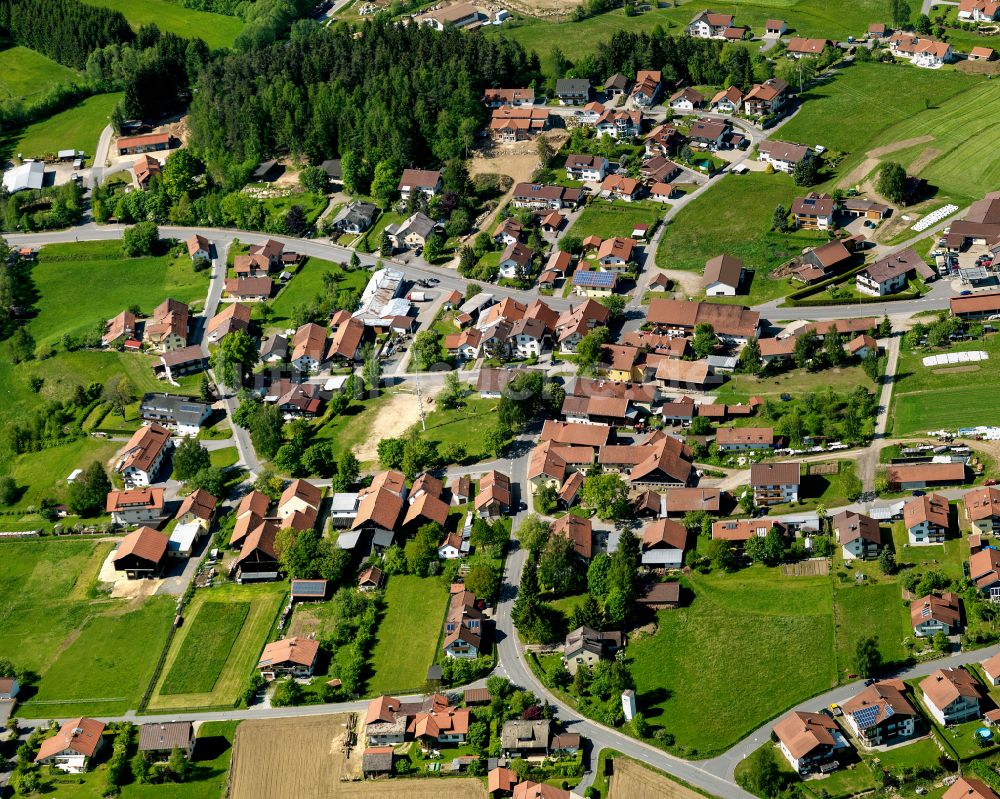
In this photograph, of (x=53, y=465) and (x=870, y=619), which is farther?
(x=53, y=465)

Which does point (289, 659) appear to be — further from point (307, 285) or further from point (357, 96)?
point (357, 96)

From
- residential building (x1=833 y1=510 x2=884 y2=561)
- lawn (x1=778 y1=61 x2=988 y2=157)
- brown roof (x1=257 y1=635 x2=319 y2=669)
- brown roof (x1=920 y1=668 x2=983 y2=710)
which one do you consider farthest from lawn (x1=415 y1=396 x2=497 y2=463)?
lawn (x1=778 y1=61 x2=988 y2=157)

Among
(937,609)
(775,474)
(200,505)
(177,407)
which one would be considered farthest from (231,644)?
(937,609)

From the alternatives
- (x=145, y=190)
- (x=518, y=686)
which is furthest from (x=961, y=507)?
(x=145, y=190)

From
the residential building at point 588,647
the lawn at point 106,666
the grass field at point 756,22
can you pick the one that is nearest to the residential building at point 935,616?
the residential building at point 588,647

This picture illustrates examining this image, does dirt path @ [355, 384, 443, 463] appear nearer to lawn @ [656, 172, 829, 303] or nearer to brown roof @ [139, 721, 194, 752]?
lawn @ [656, 172, 829, 303]

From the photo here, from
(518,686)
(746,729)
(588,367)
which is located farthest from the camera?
(588,367)

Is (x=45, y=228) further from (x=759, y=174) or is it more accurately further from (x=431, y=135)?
(x=759, y=174)

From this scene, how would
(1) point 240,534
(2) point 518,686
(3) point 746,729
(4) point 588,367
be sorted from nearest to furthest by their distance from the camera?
1. (3) point 746,729
2. (2) point 518,686
3. (1) point 240,534
4. (4) point 588,367
